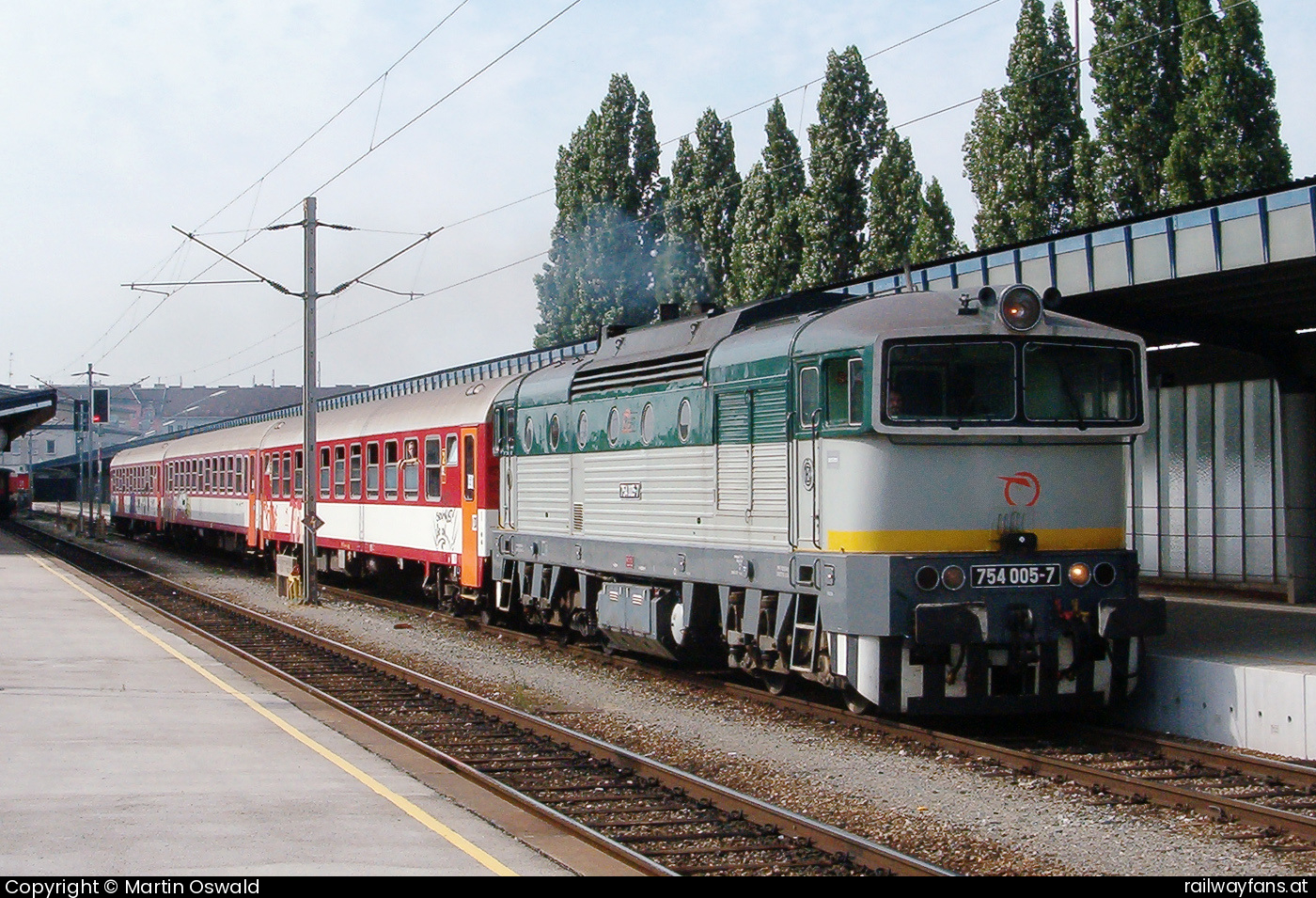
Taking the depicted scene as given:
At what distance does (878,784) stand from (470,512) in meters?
11.7

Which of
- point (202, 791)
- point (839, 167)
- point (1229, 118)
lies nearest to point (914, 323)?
point (202, 791)

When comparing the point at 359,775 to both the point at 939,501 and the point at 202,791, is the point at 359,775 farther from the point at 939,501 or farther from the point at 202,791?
the point at 939,501

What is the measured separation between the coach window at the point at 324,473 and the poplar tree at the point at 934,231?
22303 millimetres

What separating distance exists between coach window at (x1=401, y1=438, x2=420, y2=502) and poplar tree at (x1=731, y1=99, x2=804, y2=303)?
80.0 ft

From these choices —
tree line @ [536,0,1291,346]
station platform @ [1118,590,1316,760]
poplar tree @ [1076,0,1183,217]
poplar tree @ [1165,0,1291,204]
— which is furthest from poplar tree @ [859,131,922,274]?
station platform @ [1118,590,1316,760]

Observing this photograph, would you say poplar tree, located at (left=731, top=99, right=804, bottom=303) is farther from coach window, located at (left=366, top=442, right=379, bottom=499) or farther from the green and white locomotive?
the green and white locomotive

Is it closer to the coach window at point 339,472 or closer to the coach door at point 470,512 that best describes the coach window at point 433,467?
the coach door at point 470,512

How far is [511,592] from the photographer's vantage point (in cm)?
2005

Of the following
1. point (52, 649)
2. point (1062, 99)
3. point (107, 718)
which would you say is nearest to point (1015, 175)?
point (1062, 99)

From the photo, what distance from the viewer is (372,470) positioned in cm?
2661

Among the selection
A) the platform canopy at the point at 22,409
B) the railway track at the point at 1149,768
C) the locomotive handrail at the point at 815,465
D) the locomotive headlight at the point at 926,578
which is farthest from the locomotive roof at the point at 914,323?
the platform canopy at the point at 22,409

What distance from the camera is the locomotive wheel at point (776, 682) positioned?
13.9m
